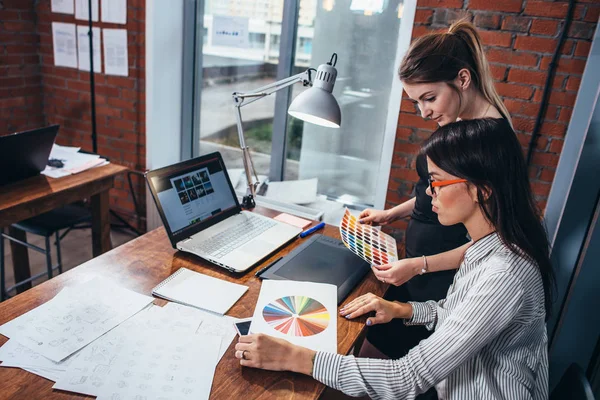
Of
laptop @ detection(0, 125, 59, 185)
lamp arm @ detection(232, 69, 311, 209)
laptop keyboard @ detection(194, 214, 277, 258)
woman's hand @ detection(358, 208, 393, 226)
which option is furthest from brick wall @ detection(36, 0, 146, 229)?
woman's hand @ detection(358, 208, 393, 226)

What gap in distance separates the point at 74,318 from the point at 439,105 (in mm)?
1227

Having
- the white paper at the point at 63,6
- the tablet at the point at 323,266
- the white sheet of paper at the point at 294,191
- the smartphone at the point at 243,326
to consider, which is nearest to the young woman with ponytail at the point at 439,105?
the tablet at the point at 323,266

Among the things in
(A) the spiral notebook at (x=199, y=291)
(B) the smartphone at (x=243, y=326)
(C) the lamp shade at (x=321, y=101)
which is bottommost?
(A) the spiral notebook at (x=199, y=291)

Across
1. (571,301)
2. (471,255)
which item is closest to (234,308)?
(471,255)

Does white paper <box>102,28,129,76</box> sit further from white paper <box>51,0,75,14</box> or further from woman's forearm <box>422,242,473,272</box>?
woman's forearm <box>422,242,473,272</box>

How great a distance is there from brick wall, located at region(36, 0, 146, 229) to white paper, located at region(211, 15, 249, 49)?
0.45 m

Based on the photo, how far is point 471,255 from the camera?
1.09 metres

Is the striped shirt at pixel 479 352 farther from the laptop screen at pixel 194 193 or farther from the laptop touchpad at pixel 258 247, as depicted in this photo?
the laptop screen at pixel 194 193

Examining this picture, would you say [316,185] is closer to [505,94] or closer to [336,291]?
[505,94]

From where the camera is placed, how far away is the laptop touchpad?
153 centimetres

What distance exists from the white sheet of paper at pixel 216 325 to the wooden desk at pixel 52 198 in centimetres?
102

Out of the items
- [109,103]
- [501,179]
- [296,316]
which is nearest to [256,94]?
[296,316]

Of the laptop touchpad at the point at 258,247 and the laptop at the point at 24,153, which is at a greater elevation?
the laptop at the point at 24,153

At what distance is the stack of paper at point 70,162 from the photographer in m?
2.14
